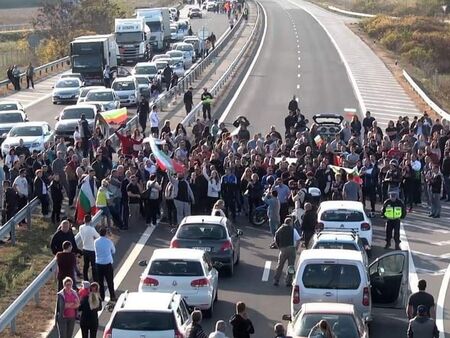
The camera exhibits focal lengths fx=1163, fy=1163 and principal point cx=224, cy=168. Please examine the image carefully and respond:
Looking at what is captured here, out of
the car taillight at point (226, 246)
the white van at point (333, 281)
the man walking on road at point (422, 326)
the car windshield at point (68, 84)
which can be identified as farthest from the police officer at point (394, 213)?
the car windshield at point (68, 84)

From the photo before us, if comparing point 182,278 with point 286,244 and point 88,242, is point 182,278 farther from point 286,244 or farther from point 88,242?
point 286,244

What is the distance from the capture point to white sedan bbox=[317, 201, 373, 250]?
2583cm

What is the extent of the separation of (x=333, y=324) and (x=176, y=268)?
450 centimetres

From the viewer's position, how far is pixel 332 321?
17078 millimetres

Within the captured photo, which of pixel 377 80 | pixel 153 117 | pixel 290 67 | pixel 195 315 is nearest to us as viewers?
pixel 195 315

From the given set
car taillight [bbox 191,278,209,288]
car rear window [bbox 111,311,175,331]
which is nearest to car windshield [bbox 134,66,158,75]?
car taillight [bbox 191,278,209,288]

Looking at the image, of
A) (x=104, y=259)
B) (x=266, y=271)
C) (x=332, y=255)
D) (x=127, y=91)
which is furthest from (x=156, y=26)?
(x=332, y=255)

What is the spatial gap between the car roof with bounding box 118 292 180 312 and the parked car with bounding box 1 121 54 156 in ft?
70.7

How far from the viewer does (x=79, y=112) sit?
44.7m

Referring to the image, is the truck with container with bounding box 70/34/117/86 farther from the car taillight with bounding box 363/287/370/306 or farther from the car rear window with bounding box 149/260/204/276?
the car taillight with bounding box 363/287/370/306

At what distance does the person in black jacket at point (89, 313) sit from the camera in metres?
18.7

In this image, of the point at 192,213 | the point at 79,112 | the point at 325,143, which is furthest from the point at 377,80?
the point at 192,213

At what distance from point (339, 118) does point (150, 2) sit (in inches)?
5093

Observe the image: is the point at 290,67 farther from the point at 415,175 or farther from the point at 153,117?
the point at 415,175
